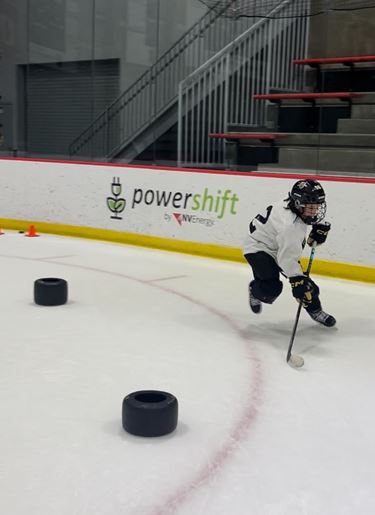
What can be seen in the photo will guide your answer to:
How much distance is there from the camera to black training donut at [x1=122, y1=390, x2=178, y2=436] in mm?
1875

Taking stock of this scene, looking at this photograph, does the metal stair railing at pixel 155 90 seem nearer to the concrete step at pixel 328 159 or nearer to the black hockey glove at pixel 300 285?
the concrete step at pixel 328 159

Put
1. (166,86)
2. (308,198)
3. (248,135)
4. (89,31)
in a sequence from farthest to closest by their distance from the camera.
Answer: (89,31), (166,86), (248,135), (308,198)

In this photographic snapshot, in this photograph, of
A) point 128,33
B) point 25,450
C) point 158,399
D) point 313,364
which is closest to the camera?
point 25,450

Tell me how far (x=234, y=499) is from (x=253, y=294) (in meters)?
1.82

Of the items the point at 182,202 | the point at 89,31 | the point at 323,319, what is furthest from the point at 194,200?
the point at 89,31

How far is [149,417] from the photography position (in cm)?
187

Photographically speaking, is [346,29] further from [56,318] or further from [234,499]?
[234,499]

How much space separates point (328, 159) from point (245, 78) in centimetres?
142

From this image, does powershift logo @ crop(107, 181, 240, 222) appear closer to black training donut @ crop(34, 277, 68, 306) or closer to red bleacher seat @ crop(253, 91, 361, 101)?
red bleacher seat @ crop(253, 91, 361, 101)

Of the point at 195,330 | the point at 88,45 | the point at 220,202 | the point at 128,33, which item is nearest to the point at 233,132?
the point at 220,202

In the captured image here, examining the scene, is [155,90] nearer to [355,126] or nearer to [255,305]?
[355,126]

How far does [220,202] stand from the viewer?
5.10m

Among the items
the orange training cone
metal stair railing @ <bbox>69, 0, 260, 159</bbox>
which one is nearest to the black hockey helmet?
metal stair railing @ <bbox>69, 0, 260, 159</bbox>

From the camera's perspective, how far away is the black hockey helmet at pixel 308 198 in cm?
282
